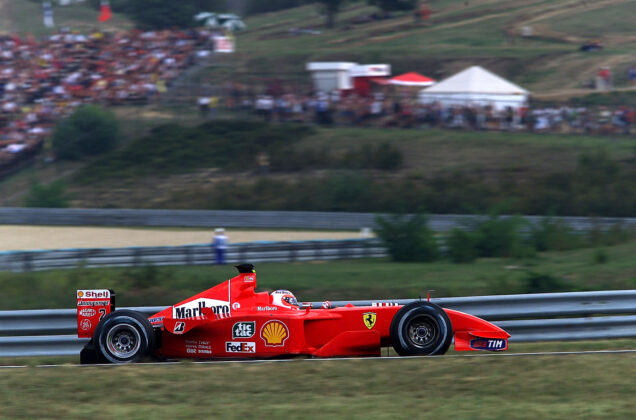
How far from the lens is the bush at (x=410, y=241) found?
1654 cm

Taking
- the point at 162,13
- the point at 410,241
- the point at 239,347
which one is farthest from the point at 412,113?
the point at 162,13

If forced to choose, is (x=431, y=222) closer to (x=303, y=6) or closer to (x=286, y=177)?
(x=286, y=177)

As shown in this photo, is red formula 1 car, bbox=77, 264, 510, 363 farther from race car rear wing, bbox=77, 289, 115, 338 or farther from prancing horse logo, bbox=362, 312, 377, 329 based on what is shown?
race car rear wing, bbox=77, 289, 115, 338

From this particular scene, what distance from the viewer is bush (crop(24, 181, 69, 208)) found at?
26.3 m

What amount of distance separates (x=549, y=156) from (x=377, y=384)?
22.2 metres

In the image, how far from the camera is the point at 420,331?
301 inches

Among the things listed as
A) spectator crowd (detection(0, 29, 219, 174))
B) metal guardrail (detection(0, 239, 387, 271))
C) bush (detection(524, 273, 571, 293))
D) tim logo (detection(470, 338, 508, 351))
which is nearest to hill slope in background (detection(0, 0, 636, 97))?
spectator crowd (detection(0, 29, 219, 174))

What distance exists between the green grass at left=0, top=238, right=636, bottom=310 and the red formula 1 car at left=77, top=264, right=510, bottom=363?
4407mm

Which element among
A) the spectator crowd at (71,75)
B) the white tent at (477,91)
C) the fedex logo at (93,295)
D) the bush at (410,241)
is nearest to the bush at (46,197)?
the spectator crowd at (71,75)

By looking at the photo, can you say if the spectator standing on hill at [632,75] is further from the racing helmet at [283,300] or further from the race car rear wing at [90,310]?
the race car rear wing at [90,310]

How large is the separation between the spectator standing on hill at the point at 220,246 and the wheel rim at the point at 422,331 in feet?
28.8

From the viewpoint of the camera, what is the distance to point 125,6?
6091cm

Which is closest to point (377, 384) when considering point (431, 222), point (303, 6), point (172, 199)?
point (431, 222)

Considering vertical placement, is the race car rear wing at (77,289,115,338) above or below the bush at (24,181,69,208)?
below
